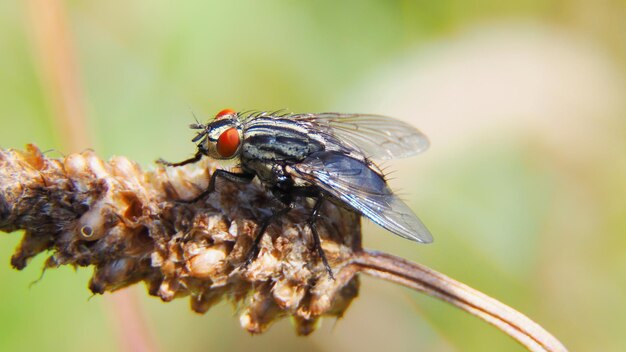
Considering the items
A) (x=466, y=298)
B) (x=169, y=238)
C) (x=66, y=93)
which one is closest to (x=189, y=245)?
(x=169, y=238)

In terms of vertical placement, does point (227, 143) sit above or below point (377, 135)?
below

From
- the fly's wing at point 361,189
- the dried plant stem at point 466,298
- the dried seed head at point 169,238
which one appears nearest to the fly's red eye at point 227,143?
the fly's wing at point 361,189

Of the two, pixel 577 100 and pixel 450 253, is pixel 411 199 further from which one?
pixel 577 100

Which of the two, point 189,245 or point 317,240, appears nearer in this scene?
point 189,245

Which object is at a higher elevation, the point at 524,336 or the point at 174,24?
the point at 174,24

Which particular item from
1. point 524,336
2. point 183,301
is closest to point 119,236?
point 524,336

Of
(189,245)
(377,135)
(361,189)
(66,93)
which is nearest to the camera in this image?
(189,245)

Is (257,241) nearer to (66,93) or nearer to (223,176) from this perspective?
(223,176)

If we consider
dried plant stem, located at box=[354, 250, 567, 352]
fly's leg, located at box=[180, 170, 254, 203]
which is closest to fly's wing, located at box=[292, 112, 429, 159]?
fly's leg, located at box=[180, 170, 254, 203]
